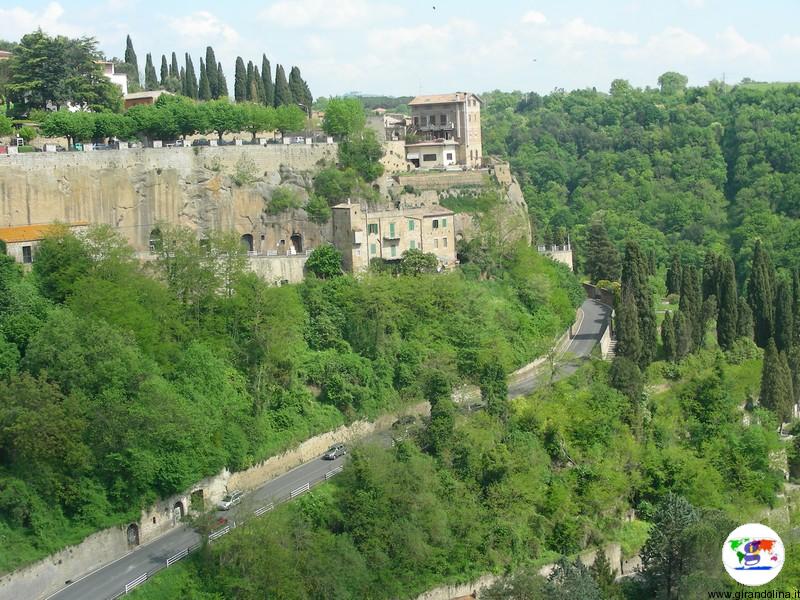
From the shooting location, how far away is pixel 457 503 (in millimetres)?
46969

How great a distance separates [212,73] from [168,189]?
21780mm

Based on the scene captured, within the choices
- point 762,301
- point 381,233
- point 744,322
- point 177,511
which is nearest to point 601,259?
point 762,301

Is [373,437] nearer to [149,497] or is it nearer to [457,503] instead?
[457,503]

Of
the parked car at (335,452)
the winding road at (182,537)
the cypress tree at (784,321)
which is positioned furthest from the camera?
the cypress tree at (784,321)

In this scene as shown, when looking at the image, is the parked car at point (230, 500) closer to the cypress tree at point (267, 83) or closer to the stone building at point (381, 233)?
the stone building at point (381, 233)

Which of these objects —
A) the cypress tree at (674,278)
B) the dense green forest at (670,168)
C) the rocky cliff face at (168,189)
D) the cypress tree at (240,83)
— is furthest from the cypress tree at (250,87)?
the cypress tree at (674,278)

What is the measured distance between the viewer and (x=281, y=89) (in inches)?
3123

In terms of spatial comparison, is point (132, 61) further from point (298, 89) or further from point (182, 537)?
point (182, 537)

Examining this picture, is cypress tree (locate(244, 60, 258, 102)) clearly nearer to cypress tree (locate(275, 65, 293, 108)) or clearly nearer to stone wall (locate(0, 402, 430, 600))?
cypress tree (locate(275, 65, 293, 108))

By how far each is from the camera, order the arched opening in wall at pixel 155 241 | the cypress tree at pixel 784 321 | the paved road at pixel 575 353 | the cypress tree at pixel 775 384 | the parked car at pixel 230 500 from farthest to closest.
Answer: the cypress tree at pixel 784 321, the cypress tree at pixel 775 384, the paved road at pixel 575 353, the arched opening in wall at pixel 155 241, the parked car at pixel 230 500

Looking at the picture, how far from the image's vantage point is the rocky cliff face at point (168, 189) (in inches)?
2256

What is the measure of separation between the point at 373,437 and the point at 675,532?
13.7m

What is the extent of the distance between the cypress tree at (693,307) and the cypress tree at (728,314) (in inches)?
37.5

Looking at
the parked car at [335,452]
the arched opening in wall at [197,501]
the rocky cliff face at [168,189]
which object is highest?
the rocky cliff face at [168,189]
